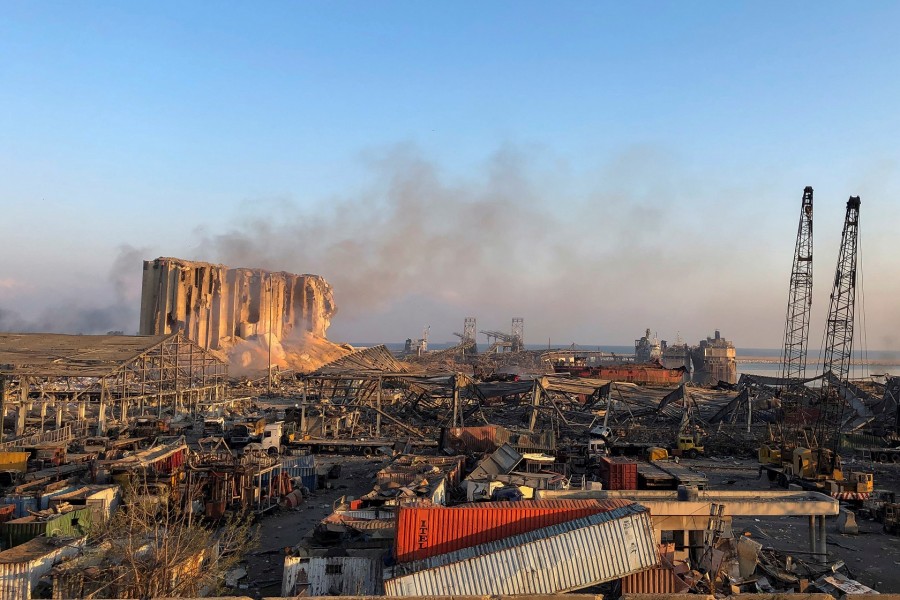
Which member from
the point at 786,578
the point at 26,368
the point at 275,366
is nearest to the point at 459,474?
the point at 786,578

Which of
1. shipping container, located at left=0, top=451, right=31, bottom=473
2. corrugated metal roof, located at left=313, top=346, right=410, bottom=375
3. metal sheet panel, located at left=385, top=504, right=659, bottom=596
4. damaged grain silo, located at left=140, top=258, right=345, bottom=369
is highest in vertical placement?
damaged grain silo, located at left=140, top=258, right=345, bottom=369

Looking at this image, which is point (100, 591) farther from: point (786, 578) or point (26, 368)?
point (26, 368)

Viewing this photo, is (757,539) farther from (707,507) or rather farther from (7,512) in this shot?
(7,512)

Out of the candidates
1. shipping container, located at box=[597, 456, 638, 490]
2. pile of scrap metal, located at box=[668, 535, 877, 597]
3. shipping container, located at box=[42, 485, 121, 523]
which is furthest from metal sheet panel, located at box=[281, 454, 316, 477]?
pile of scrap metal, located at box=[668, 535, 877, 597]

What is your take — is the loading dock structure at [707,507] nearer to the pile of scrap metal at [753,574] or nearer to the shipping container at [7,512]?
the pile of scrap metal at [753,574]

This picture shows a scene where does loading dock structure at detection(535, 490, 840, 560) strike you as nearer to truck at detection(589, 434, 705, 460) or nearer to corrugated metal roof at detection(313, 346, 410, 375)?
truck at detection(589, 434, 705, 460)
